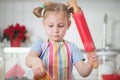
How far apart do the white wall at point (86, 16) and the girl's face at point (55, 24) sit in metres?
0.92

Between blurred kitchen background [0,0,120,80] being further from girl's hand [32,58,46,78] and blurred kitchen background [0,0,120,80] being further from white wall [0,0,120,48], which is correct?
girl's hand [32,58,46,78]

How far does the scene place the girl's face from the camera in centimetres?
38

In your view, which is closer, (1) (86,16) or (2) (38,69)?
(2) (38,69)

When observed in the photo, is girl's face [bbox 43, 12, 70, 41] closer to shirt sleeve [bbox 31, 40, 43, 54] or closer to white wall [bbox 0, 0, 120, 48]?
shirt sleeve [bbox 31, 40, 43, 54]

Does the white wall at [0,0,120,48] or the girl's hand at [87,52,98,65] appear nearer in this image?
the girl's hand at [87,52,98,65]

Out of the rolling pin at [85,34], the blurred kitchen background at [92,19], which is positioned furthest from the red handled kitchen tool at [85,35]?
the blurred kitchen background at [92,19]

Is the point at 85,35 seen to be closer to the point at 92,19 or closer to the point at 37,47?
the point at 37,47

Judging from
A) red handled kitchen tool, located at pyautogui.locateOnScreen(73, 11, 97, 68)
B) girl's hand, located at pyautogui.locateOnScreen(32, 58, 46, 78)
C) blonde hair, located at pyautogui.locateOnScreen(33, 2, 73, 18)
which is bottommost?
girl's hand, located at pyautogui.locateOnScreen(32, 58, 46, 78)

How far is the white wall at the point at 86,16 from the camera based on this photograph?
1.34 metres

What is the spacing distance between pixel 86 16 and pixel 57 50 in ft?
3.27

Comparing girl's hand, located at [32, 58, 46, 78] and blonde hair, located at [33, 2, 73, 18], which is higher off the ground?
blonde hair, located at [33, 2, 73, 18]

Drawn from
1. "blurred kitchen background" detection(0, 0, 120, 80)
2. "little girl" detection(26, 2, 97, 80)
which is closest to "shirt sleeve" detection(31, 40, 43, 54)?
"little girl" detection(26, 2, 97, 80)

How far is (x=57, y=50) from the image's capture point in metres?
0.38

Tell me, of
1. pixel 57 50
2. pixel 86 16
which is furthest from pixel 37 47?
pixel 86 16
